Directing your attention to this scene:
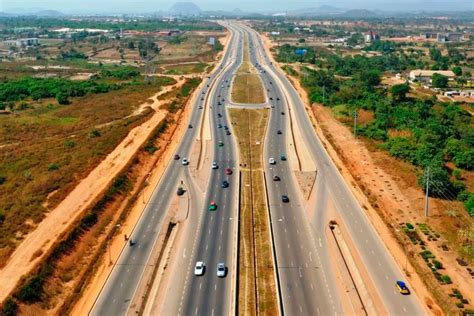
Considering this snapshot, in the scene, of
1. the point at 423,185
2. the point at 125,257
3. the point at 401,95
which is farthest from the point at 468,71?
the point at 125,257

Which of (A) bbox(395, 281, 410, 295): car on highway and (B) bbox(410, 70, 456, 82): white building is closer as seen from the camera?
(A) bbox(395, 281, 410, 295): car on highway

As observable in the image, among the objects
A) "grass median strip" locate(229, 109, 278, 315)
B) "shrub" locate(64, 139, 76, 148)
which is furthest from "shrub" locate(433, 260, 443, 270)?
"shrub" locate(64, 139, 76, 148)

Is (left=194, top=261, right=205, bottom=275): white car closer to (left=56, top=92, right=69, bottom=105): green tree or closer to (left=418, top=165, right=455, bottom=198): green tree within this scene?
(left=418, top=165, right=455, bottom=198): green tree

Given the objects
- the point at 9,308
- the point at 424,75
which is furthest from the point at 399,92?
the point at 9,308

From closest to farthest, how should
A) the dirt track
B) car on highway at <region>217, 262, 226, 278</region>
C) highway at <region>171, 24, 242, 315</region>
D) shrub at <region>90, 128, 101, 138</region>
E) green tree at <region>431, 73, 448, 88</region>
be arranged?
1. highway at <region>171, 24, 242, 315</region>
2. the dirt track
3. car on highway at <region>217, 262, 226, 278</region>
4. shrub at <region>90, 128, 101, 138</region>
5. green tree at <region>431, 73, 448, 88</region>

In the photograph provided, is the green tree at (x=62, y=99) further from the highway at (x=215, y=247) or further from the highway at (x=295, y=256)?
the highway at (x=295, y=256)

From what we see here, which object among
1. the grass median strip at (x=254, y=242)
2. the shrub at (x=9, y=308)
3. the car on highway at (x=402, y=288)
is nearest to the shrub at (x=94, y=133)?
the grass median strip at (x=254, y=242)

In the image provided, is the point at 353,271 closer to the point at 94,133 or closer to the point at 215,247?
the point at 215,247
